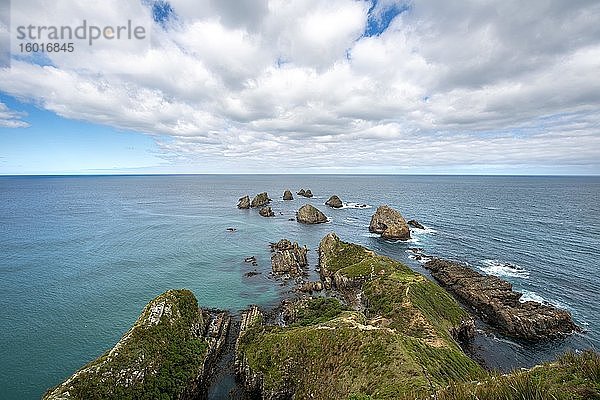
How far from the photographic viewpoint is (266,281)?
6306 cm

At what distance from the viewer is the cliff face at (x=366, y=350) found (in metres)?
27.6

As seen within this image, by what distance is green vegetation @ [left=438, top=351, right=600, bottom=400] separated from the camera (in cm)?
1156

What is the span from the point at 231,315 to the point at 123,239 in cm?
6004

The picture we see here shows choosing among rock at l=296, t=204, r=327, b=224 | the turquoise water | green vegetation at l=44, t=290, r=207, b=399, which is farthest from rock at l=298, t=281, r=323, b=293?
rock at l=296, t=204, r=327, b=224

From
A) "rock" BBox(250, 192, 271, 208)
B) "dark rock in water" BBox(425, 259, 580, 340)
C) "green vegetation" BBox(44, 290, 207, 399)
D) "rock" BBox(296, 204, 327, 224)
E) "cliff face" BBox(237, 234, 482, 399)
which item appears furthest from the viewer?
"rock" BBox(250, 192, 271, 208)

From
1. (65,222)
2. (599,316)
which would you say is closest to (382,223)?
(599,316)

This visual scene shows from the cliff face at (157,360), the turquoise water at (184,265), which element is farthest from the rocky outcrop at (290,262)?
the cliff face at (157,360)

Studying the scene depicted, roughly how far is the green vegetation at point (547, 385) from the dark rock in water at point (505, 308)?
102 feet

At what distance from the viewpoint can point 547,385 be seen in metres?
14.2

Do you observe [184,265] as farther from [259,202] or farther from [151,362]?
[259,202]

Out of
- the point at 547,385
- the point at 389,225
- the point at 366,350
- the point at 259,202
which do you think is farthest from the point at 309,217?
the point at 547,385

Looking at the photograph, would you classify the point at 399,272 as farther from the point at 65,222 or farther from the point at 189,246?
the point at 65,222

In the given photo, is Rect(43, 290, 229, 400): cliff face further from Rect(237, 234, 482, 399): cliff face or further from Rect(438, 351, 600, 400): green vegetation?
Rect(438, 351, 600, 400): green vegetation

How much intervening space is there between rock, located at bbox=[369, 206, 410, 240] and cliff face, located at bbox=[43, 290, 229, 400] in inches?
2504
